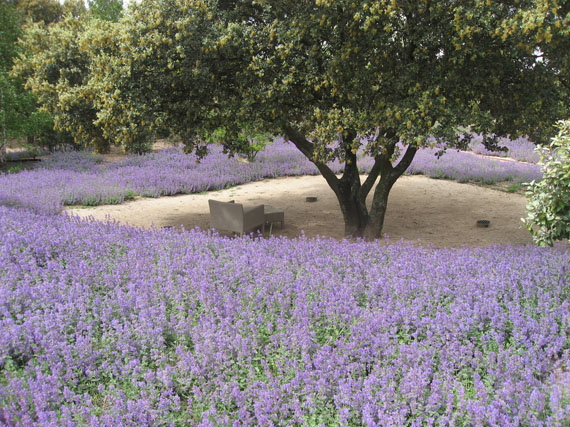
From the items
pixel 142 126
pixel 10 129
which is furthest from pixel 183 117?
pixel 10 129

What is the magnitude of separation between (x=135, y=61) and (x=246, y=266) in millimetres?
4909

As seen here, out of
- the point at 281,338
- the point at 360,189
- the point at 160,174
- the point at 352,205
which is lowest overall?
the point at 281,338

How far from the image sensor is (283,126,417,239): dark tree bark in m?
9.47

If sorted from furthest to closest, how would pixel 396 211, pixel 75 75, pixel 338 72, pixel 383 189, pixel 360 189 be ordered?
1. pixel 396 211
2. pixel 75 75
3. pixel 360 189
4. pixel 383 189
5. pixel 338 72

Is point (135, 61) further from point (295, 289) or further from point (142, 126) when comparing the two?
point (295, 289)

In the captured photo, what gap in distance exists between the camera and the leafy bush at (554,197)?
5.32 m

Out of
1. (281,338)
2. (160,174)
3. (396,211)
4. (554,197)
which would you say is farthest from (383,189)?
(160,174)

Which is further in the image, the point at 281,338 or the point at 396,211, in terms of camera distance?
the point at 396,211

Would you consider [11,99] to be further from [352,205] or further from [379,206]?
[379,206]

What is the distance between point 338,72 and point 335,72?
0.20ft

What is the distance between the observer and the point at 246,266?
4.95 m

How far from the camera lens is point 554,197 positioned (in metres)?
5.41

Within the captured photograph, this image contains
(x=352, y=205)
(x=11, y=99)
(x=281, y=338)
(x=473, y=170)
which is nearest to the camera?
(x=281, y=338)

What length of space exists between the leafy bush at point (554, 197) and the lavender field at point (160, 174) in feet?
29.1
